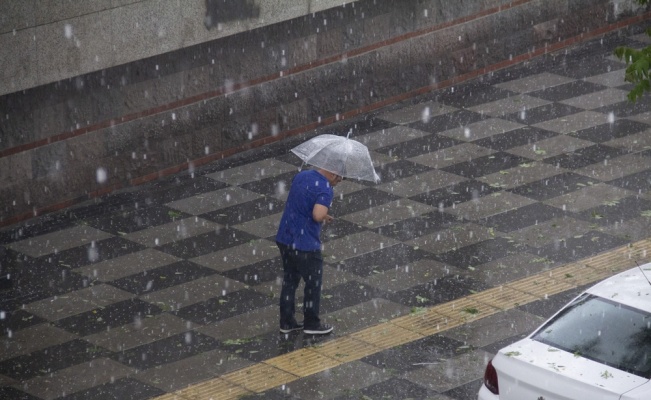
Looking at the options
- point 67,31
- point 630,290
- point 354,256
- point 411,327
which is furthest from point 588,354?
point 67,31

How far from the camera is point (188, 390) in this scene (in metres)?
10.6

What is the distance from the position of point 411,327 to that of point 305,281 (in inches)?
39.2

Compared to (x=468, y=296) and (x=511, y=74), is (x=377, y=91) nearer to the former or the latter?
(x=511, y=74)

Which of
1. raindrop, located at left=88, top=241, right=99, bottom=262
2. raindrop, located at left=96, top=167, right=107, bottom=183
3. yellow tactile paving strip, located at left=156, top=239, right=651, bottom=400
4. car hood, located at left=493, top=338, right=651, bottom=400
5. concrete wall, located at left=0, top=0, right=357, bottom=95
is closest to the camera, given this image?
car hood, located at left=493, top=338, right=651, bottom=400

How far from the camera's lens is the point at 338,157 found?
11.4 m

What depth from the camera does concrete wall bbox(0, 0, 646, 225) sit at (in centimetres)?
1459

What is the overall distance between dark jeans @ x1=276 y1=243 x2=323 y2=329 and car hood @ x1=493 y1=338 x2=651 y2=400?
8.93 ft

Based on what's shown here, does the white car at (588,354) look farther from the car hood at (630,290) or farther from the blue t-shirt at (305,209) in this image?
the blue t-shirt at (305,209)

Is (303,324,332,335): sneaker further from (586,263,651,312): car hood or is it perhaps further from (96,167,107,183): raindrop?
(96,167,107,183): raindrop

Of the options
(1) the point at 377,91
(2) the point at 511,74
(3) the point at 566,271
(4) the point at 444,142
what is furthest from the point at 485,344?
(2) the point at 511,74

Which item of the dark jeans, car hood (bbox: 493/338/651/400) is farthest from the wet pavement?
car hood (bbox: 493/338/651/400)

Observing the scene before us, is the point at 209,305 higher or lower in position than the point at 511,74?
lower

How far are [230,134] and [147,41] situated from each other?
1.80 m

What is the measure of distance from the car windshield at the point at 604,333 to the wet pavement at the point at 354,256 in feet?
4.60
